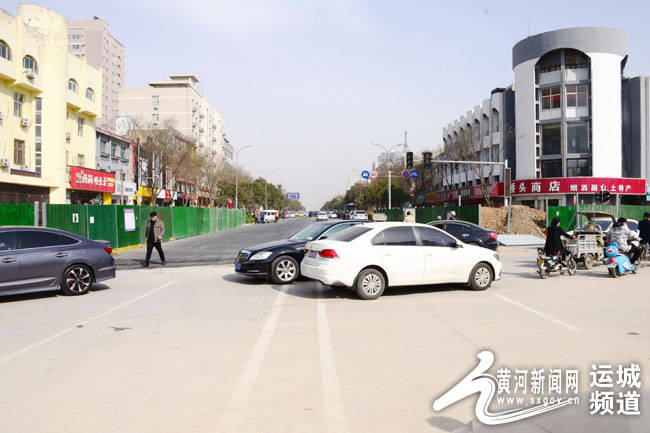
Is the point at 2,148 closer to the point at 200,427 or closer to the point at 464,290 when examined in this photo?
the point at 464,290

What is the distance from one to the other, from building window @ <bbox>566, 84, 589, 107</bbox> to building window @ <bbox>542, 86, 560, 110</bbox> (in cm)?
93

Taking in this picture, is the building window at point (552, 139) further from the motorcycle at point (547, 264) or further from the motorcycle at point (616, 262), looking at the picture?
the motorcycle at point (547, 264)

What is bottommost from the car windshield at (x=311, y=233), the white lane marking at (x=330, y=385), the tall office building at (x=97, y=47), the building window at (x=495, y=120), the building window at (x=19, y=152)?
the white lane marking at (x=330, y=385)

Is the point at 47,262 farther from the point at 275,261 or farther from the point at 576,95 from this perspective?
the point at 576,95

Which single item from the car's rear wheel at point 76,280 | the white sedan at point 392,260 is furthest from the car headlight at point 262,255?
the car's rear wheel at point 76,280

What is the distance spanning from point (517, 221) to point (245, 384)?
35.5m

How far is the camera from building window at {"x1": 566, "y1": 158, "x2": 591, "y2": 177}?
5166 centimetres

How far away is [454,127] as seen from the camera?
259ft

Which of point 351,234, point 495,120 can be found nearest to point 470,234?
point 351,234

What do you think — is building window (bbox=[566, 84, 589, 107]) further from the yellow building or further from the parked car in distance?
the yellow building

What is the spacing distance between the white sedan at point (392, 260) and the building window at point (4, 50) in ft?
101

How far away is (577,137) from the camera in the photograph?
5200 centimetres

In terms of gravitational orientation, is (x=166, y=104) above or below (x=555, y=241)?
above

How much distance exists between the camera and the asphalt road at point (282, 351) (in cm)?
431
